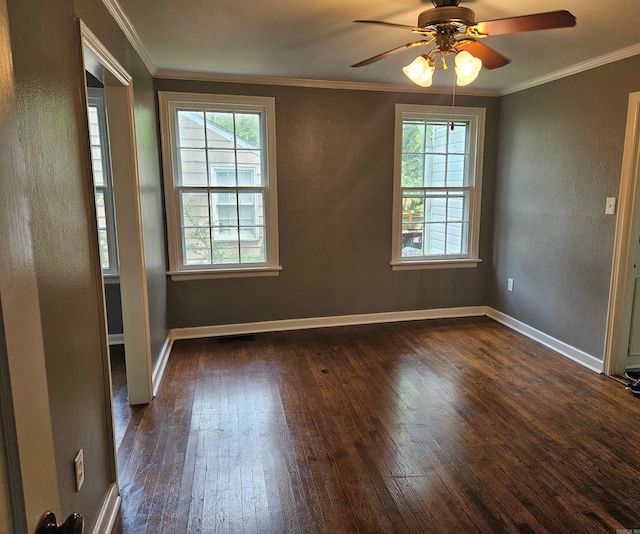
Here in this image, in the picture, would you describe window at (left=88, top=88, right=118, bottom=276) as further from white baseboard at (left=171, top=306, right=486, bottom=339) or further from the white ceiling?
white baseboard at (left=171, top=306, right=486, bottom=339)

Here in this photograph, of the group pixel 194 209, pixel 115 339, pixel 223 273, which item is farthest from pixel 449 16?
pixel 115 339

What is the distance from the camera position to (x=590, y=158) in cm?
340

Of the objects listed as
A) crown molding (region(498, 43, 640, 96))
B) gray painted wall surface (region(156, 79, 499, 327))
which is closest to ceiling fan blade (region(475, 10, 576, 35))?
crown molding (region(498, 43, 640, 96))

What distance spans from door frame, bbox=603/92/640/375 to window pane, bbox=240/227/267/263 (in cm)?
298

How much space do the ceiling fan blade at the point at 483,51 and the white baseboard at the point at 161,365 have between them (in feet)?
9.36

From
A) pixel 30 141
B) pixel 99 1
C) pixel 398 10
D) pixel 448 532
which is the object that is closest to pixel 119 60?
pixel 99 1

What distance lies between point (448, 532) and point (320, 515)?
0.55 meters

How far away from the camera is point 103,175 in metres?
3.86

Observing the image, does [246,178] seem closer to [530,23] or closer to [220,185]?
[220,185]

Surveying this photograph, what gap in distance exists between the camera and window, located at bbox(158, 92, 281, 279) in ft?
12.8

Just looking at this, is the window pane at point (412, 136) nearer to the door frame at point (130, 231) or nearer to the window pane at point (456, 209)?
the window pane at point (456, 209)

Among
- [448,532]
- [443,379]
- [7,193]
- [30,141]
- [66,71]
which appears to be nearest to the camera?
[7,193]

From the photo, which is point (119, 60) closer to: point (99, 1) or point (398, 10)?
point (99, 1)

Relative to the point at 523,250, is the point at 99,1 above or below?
above
